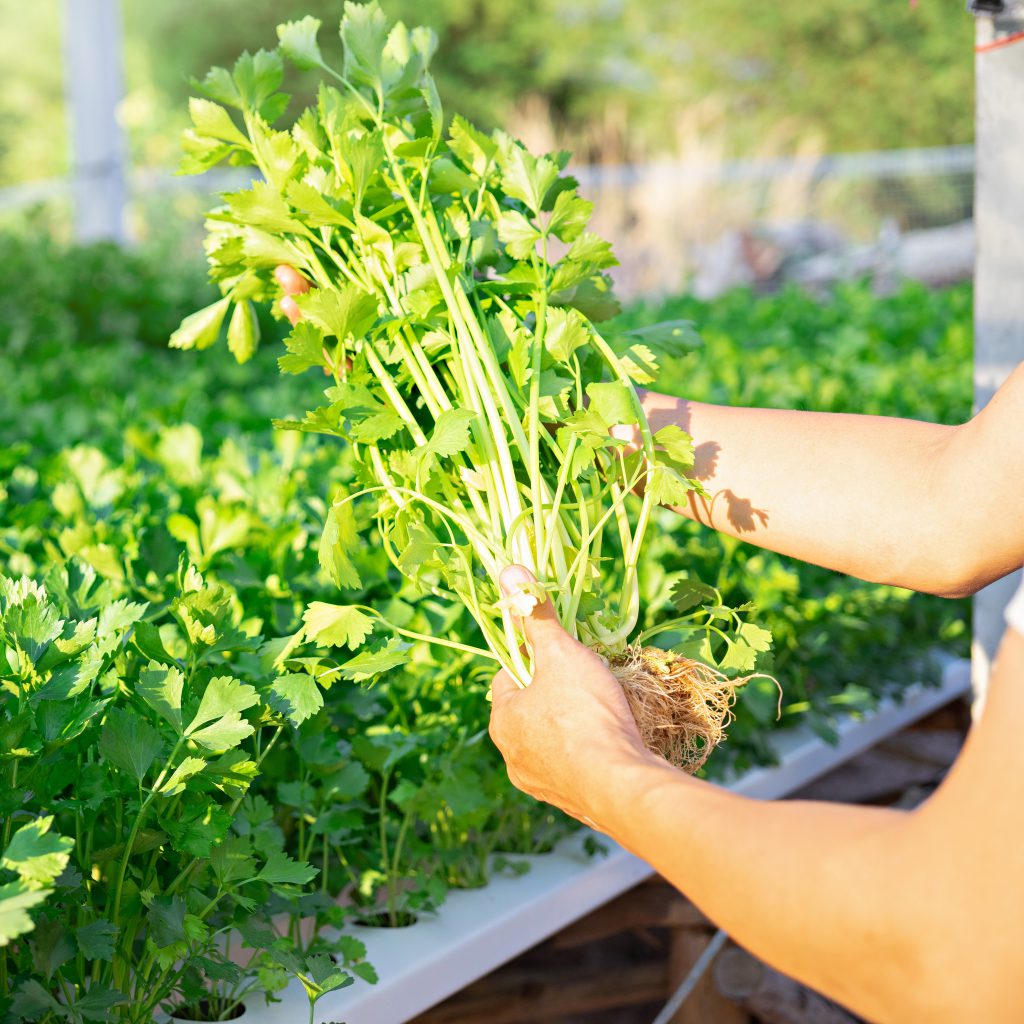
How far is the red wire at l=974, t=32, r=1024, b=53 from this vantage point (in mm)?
2418

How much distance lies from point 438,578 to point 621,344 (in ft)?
1.65

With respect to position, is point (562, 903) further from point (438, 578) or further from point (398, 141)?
point (398, 141)

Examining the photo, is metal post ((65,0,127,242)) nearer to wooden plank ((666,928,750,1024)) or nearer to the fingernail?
wooden plank ((666,928,750,1024))

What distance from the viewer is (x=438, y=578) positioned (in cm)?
190

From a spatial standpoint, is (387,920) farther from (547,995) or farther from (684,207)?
(684,207)

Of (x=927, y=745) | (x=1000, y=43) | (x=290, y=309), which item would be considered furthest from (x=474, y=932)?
(x=927, y=745)

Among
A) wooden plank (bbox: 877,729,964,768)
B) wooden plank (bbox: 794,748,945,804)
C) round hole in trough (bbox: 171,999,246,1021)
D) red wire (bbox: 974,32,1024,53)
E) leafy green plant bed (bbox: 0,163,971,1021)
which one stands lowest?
wooden plank (bbox: 877,729,964,768)

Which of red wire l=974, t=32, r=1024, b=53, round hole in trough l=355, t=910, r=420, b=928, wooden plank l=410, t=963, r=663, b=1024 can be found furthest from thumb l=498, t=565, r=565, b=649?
red wire l=974, t=32, r=1024, b=53

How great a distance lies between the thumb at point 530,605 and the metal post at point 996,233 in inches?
56.9

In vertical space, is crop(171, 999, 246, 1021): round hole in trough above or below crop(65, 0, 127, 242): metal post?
below

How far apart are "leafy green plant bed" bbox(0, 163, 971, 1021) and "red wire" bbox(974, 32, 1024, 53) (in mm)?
1061

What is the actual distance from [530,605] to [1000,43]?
181cm

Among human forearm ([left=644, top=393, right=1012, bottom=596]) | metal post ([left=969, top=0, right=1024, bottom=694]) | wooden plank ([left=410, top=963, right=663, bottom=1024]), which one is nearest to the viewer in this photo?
human forearm ([left=644, top=393, right=1012, bottom=596])

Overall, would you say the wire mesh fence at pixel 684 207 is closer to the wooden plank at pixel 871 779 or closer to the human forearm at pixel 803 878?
the wooden plank at pixel 871 779
